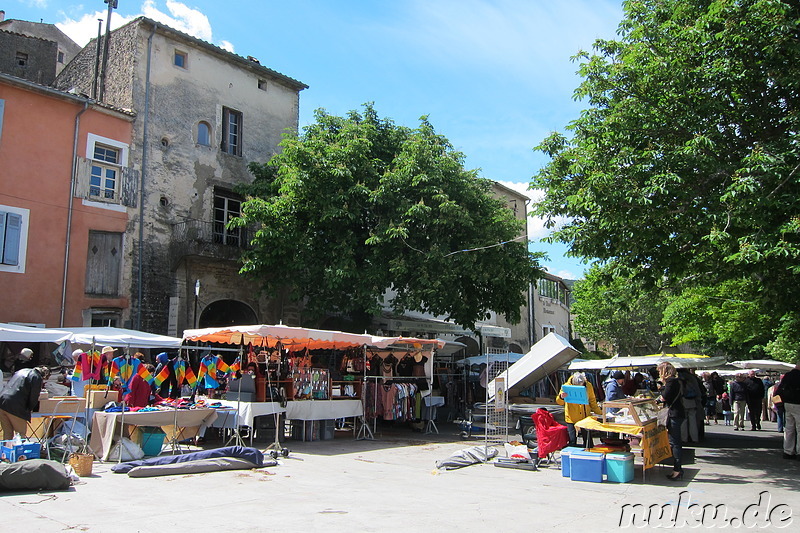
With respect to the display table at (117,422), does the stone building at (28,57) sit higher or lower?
higher

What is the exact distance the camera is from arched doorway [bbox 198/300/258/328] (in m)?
21.1

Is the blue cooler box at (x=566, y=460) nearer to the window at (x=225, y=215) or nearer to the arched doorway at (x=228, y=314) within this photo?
the arched doorway at (x=228, y=314)

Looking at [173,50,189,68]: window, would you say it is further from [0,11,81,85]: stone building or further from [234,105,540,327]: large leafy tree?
[0,11,81,85]: stone building

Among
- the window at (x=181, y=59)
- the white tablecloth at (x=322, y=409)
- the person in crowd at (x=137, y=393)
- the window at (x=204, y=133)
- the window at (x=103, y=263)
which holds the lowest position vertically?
the white tablecloth at (x=322, y=409)

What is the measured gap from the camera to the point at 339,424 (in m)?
16.0

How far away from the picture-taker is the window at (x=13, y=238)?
16.1 metres

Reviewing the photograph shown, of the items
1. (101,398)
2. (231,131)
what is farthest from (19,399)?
(231,131)

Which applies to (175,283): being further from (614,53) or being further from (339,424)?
(614,53)

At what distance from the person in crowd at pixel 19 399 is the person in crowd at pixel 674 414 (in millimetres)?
9366

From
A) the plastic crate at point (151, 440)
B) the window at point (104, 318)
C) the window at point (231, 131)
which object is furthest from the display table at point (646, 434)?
the window at point (231, 131)

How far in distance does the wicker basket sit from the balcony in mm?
10991

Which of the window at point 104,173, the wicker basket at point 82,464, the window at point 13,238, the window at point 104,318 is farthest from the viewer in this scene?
the window at point 104,173

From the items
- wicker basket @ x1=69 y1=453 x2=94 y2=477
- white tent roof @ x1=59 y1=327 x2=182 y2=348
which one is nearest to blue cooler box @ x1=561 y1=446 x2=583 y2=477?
wicker basket @ x1=69 y1=453 x2=94 y2=477

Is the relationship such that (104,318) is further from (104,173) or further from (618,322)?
(618,322)
